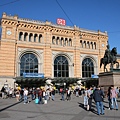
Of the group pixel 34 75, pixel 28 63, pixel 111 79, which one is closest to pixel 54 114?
pixel 111 79

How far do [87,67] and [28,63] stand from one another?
16094mm

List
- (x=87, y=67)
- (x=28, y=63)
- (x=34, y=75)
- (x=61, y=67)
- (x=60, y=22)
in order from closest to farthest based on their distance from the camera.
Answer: (x=34, y=75) < (x=28, y=63) < (x=61, y=67) < (x=60, y=22) < (x=87, y=67)

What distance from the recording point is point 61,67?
41.3 m

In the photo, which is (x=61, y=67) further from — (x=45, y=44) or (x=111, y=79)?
(x=111, y=79)

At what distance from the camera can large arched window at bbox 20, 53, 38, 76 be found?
37.5m

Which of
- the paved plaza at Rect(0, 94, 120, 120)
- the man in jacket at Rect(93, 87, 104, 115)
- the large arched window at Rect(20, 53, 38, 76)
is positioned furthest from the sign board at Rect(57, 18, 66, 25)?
the man in jacket at Rect(93, 87, 104, 115)

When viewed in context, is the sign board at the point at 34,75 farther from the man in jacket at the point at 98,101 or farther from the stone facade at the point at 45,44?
the man in jacket at the point at 98,101

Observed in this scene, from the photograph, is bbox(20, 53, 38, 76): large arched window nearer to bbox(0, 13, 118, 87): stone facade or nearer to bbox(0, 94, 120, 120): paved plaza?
bbox(0, 13, 118, 87): stone facade

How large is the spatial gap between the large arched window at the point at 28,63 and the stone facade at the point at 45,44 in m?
0.85

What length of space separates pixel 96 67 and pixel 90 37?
8.59 meters

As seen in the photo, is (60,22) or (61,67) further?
(60,22)

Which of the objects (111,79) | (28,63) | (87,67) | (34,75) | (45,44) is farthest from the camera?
(87,67)

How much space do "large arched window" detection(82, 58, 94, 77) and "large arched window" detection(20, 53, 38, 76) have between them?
1303 centimetres

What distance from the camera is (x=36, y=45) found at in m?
39.0
